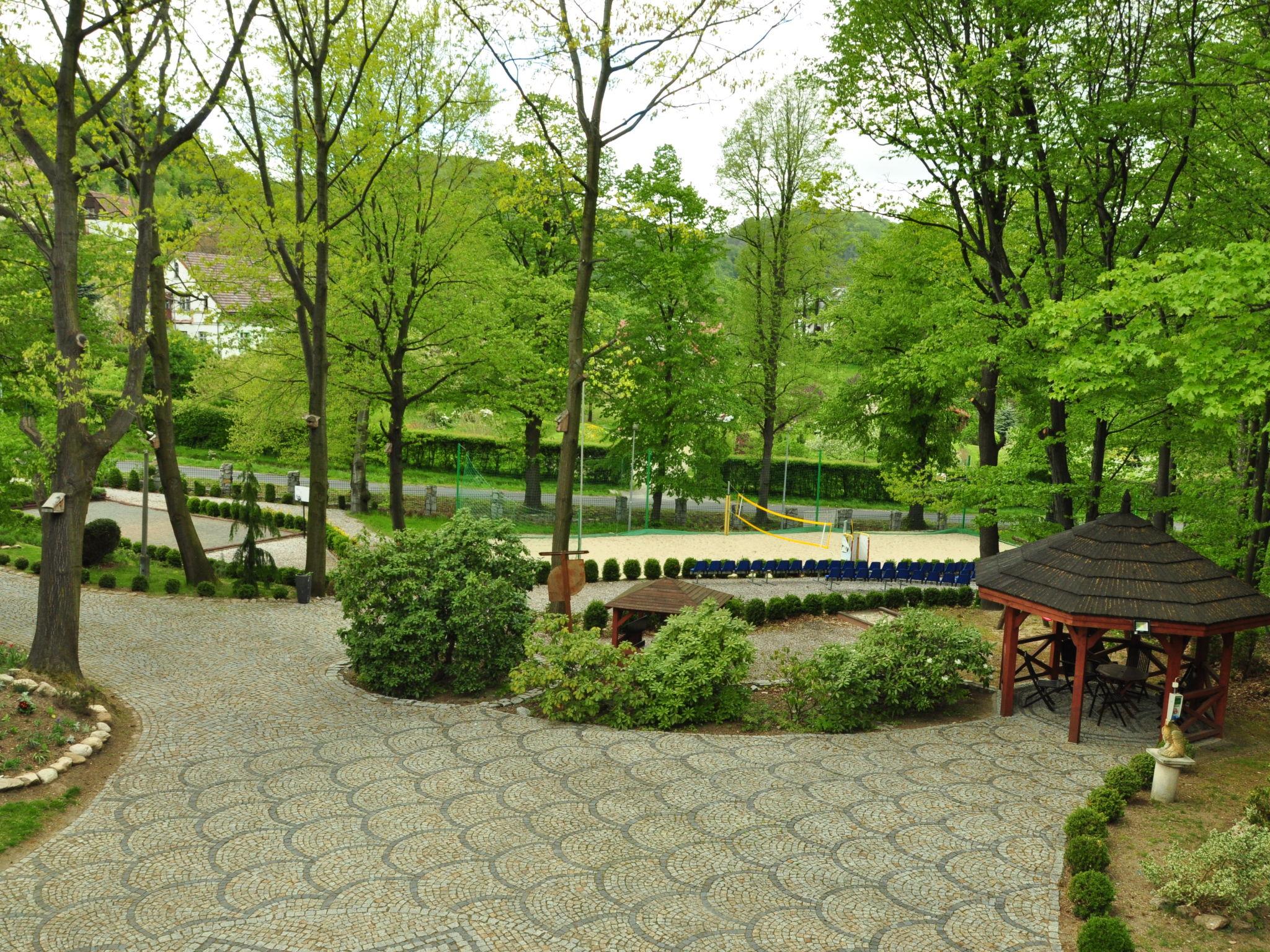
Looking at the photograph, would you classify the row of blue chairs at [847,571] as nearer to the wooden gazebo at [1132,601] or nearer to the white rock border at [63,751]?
the wooden gazebo at [1132,601]

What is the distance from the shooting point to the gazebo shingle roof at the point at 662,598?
16.0m

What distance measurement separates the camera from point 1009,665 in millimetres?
13883

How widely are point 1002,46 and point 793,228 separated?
20.4 m

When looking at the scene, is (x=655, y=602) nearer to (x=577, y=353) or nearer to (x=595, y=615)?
(x=595, y=615)

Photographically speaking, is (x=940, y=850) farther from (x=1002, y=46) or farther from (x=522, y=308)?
(x=522, y=308)

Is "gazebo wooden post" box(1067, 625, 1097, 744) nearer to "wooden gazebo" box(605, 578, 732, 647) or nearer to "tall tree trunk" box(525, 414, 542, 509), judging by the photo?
"wooden gazebo" box(605, 578, 732, 647)

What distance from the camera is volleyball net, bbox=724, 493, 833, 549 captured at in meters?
32.7

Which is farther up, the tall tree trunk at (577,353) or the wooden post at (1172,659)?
the tall tree trunk at (577,353)

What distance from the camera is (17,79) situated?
13.4 meters

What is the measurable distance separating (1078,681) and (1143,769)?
5.72ft

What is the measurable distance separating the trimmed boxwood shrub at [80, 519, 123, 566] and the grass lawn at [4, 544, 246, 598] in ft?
0.72

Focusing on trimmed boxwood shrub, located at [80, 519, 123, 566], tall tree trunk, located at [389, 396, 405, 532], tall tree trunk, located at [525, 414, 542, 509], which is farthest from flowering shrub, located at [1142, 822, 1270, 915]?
tall tree trunk, located at [525, 414, 542, 509]

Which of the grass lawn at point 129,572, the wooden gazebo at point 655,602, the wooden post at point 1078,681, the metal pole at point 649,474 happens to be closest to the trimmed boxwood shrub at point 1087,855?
the wooden post at point 1078,681

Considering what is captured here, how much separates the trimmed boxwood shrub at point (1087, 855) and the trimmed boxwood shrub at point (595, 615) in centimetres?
1108
